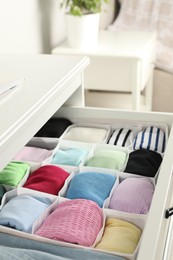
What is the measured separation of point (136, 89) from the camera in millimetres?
1745

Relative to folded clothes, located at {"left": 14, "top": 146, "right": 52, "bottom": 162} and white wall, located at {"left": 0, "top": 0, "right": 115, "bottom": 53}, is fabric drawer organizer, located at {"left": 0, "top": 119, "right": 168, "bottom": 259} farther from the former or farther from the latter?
white wall, located at {"left": 0, "top": 0, "right": 115, "bottom": 53}

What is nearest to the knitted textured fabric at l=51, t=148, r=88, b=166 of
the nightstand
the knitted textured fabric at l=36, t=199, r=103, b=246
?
the knitted textured fabric at l=36, t=199, r=103, b=246

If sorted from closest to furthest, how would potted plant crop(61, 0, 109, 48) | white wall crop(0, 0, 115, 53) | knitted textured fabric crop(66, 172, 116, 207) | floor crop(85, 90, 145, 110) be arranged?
1. knitted textured fabric crop(66, 172, 116, 207)
2. white wall crop(0, 0, 115, 53)
3. potted plant crop(61, 0, 109, 48)
4. floor crop(85, 90, 145, 110)

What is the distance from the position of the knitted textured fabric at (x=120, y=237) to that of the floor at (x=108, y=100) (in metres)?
1.45

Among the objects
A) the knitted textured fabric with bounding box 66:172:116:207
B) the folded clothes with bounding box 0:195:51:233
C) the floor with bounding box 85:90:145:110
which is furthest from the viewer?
the floor with bounding box 85:90:145:110

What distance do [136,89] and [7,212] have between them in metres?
1.05

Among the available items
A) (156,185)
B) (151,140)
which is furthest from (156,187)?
(151,140)

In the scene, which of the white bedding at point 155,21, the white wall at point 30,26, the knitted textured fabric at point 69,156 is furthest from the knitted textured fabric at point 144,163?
the white bedding at point 155,21

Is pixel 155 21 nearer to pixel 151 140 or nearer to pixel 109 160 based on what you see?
pixel 151 140

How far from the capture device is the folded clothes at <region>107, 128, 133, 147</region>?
3.79ft

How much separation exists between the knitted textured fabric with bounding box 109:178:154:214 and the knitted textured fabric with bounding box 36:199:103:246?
7 centimetres

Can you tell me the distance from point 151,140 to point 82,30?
2.48 ft

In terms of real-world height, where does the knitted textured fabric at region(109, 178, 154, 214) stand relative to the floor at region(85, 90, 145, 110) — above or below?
above

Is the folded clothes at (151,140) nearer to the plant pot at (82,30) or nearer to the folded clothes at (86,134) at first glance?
the folded clothes at (86,134)
